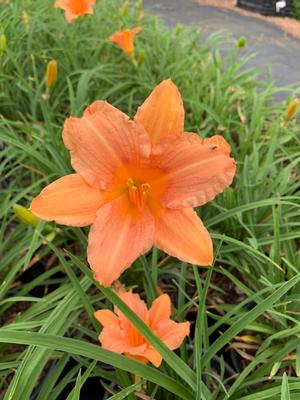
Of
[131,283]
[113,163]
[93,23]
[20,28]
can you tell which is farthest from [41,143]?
[93,23]

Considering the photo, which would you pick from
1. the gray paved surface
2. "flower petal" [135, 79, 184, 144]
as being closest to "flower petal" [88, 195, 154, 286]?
"flower petal" [135, 79, 184, 144]

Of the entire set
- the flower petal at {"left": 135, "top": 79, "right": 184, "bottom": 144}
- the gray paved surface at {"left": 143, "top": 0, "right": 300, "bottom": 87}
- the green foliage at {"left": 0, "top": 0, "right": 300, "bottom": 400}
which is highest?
the flower petal at {"left": 135, "top": 79, "right": 184, "bottom": 144}

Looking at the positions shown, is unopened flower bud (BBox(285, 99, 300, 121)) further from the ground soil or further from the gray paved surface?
the ground soil

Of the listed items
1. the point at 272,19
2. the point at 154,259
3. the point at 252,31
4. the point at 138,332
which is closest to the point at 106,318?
the point at 138,332

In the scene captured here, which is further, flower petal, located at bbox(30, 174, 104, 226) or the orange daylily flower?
the orange daylily flower

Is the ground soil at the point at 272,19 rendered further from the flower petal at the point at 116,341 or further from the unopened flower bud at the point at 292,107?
the flower petal at the point at 116,341

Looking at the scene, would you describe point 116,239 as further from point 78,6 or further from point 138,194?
point 78,6
